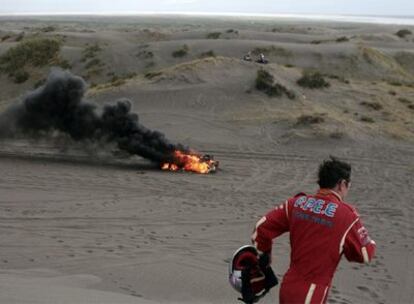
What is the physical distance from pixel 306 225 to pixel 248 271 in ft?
A: 1.87

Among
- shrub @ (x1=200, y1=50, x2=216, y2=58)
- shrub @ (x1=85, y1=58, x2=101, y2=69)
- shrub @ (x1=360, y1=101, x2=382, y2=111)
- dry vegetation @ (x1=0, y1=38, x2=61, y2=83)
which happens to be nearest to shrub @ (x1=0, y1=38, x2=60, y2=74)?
dry vegetation @ (x1=0, y1=38, x2=61, y2=83)

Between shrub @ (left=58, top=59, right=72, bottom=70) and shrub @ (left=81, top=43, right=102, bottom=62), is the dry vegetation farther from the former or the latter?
shrub @ (left=81, top=43, right=102, bottom=62)

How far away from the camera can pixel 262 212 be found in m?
12.2

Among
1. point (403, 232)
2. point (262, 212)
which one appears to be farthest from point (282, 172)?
point (403, 232)

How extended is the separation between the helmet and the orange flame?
35.0 feet

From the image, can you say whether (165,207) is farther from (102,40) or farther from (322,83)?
(102,40)

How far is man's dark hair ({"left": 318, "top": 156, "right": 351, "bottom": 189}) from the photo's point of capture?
454 centimetres

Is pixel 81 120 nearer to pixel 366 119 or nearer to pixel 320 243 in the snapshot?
pixel 366 119

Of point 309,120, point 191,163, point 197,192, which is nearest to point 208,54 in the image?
point 309,120

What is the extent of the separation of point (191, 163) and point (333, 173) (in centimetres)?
1119

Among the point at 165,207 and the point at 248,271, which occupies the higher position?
the point at 248,271

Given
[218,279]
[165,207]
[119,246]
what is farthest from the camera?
[165,207]

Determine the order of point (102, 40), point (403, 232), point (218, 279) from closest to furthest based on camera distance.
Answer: point (218, 279) → point (403, 232) → point (102, 40)

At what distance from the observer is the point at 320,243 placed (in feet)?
14.7
